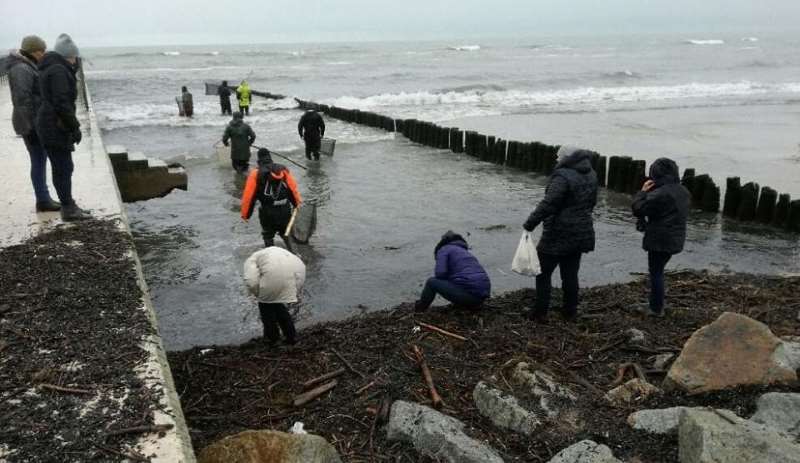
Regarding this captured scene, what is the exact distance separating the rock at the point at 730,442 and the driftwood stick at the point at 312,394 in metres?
2.59

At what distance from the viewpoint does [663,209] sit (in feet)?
20.5

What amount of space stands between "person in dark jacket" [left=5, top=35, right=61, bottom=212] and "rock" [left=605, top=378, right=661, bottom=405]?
20.6 ft

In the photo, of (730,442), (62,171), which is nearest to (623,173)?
(730,442)

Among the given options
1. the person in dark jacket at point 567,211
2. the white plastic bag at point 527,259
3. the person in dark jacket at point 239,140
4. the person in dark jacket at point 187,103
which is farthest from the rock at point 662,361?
the person in dark jacket at point 187,103

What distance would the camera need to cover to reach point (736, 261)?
898 cm

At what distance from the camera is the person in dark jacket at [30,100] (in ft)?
21.0

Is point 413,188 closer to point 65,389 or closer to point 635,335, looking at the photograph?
point 635,335

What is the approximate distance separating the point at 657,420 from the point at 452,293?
112 inches

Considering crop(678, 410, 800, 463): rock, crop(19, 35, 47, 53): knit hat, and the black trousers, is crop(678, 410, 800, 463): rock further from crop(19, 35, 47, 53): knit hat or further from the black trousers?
crop(19, 35, 47, 53): knit hat

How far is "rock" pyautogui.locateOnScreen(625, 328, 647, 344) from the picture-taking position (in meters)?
5.80

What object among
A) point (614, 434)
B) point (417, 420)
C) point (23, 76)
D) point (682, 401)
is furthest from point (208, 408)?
point (23, 76)

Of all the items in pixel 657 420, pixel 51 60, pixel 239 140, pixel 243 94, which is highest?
pixel 51 60

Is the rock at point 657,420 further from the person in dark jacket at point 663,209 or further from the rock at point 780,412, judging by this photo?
the person in dark jacket at point 663,209

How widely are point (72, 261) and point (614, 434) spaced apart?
478 cm
